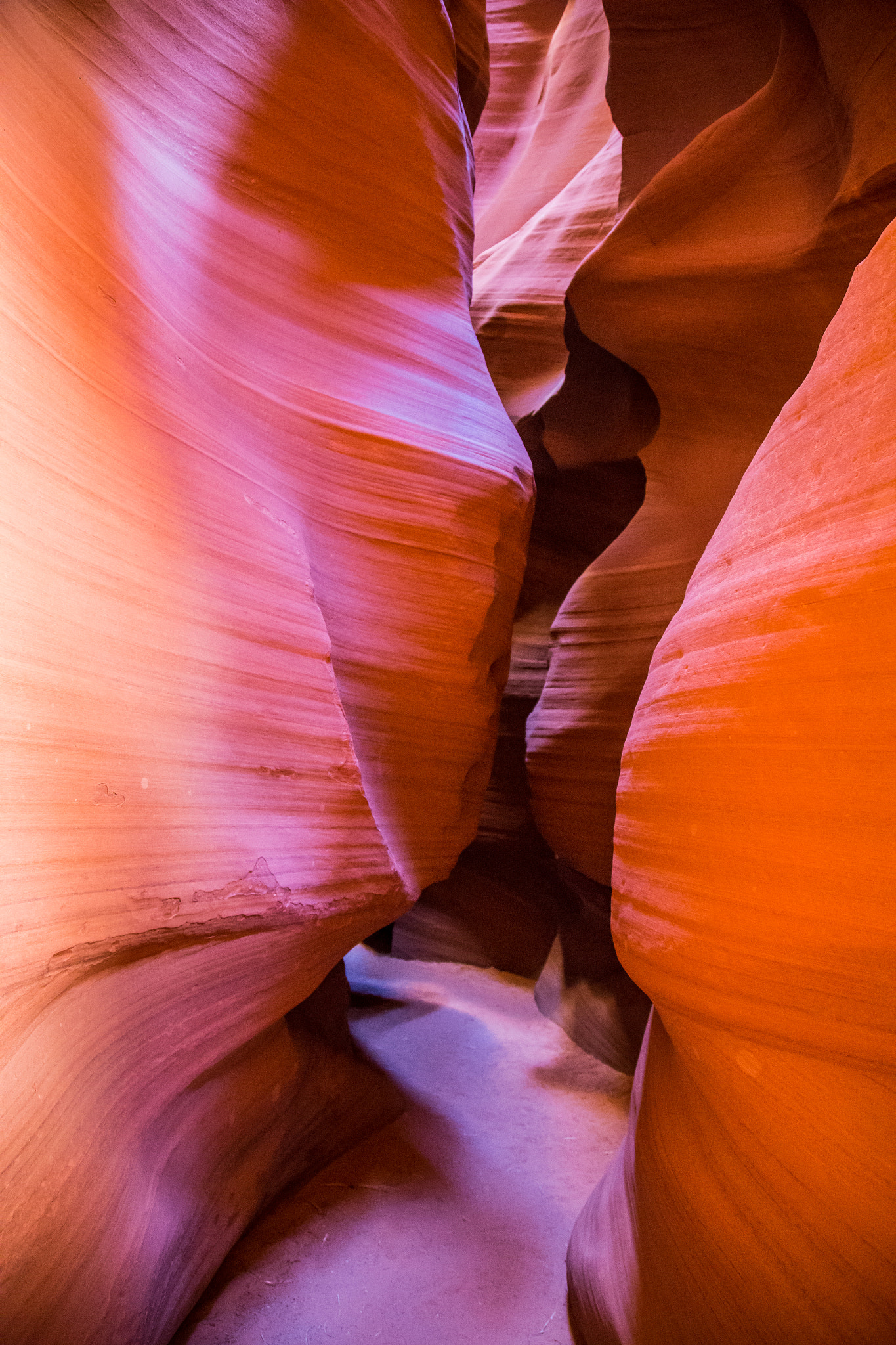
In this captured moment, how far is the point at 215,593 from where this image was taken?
8.38ft

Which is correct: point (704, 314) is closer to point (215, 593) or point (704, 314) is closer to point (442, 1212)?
point (215, 593)

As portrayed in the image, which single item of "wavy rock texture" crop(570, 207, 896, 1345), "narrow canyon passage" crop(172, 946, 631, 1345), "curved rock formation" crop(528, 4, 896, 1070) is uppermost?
"curved rock formation" crop(528, 4, 896, 1070)

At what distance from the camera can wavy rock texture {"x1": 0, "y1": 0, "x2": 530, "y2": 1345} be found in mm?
1861

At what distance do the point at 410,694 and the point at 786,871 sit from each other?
219cm

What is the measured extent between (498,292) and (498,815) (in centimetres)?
471

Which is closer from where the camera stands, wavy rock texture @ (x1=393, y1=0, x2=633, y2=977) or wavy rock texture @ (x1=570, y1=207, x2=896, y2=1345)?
wavy rock texture @ (x1=570, y1=207, x2=896, y2=1345)

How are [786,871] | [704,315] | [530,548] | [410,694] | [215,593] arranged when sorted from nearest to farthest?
[786,871] < [215,593] < [410,694] < [704,315] < [530,548]

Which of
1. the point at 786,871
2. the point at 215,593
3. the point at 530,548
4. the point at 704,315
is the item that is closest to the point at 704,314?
the point at 704,315

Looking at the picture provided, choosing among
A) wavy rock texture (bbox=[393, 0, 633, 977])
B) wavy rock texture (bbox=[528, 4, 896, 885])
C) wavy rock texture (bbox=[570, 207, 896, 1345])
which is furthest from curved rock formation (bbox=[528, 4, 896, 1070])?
wavy rock texture (bbox=[570, 207, 896, 1345])

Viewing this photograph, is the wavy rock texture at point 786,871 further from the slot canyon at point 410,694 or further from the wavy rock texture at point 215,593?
the wavy rock texture at point 215,593

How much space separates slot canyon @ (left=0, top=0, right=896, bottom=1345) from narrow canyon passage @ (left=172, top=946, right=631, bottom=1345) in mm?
24

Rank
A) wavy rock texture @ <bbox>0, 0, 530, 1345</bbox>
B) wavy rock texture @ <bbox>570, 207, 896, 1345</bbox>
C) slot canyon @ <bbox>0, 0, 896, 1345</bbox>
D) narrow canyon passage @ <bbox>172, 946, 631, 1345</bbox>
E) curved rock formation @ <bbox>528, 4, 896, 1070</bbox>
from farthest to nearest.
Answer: curved rock formation @ <bbox>528, 4, 896, 1070</bbox> < narrow canyon passage @ <bbox>172, 946, 631, 1345</bbox> < wavy rock texture @ <bbox>0, 0, 530, 1345</bbox> < slot canyon @ <bbox>0, 0, 896, 1345</bbox> < wavy rock texture @ <bbox>570, 207, 896, 1345</bbox>

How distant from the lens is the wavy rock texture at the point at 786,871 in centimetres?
158

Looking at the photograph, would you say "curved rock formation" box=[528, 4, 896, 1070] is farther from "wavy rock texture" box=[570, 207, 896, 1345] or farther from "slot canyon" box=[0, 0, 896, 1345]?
"wavy rock texture" box=[570, 207, 896, 1345]
